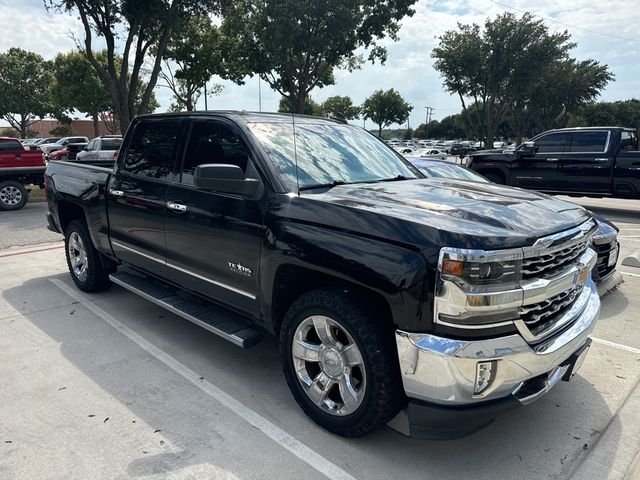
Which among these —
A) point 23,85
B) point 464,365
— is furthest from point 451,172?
point 23,85

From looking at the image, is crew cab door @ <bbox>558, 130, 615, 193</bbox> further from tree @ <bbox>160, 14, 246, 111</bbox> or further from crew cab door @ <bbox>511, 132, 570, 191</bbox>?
tree @ <bbox>160, 14, 246, 111</bbox>

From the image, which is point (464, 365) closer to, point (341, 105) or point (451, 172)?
point (451, 172)

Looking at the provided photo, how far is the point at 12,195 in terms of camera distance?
39.9 ft

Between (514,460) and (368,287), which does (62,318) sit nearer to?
(368,287)

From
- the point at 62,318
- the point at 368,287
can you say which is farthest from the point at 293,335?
the point at 62,318

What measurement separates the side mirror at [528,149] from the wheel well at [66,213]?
10562 millimetres

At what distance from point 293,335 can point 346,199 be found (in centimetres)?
91

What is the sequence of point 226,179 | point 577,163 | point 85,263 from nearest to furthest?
point 226,179
point 85,263
point 577,163

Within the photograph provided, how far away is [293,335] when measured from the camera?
294 centimetres

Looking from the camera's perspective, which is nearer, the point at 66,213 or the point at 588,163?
the point at 66,213

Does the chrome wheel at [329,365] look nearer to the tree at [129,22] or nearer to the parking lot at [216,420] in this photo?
the parking lot at [216,420]

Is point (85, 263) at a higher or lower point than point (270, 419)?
higher

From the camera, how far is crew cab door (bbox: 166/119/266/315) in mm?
3219

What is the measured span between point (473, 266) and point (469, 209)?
54cm
